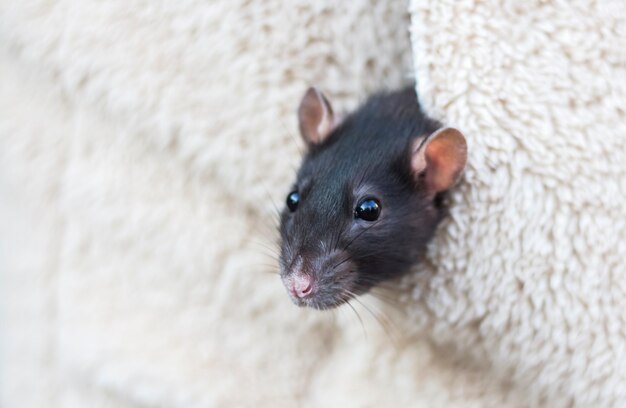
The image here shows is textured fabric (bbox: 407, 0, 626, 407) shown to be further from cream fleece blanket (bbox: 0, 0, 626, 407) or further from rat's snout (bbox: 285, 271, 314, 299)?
rat's snout (bbox: 285, 271, 314, 299)

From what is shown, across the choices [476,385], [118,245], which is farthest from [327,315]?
[118,245]

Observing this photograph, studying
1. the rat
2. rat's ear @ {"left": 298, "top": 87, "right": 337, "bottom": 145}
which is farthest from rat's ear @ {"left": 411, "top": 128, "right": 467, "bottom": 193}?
rat's ear @ {"left": 298, "top": 87, "right": 337, "bottom": 145}

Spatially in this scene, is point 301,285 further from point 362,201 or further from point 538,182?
point 538,182

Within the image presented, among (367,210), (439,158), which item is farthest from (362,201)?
(439,158)

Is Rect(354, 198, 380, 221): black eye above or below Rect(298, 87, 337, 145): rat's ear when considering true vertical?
below

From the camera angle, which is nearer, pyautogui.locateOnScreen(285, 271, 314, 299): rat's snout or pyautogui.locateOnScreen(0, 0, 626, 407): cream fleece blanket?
pyautogui.locateOnScreen(285, 271, 314, 299): rat's snout

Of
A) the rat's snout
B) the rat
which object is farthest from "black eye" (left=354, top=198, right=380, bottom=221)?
the rat's snout

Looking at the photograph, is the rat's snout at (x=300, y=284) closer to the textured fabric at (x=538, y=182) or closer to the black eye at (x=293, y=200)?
the black eye at (x=293, y=200)

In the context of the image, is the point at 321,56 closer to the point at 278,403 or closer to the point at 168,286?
the point at 168,286
